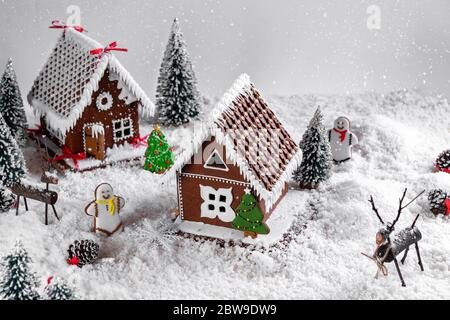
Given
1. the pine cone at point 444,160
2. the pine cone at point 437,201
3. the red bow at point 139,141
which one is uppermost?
the pine cone at point 444,160

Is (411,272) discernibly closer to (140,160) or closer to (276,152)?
(276,152)

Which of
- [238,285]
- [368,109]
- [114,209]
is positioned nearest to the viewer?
[238,285]

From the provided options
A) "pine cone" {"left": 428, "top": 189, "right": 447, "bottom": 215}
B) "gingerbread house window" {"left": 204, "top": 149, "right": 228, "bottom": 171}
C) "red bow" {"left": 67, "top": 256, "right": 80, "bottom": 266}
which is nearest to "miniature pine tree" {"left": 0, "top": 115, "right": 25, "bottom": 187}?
"red bow" {"left": 67, "top": 256, "right": 80, "bottom": 266}

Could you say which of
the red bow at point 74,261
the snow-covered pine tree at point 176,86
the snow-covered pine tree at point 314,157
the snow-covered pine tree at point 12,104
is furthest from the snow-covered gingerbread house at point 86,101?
the snow-covered pine tree at point 314,157

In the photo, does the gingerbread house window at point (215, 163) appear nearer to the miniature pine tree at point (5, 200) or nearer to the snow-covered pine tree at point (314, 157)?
the snow-covered pine tree at point (314, 157)
